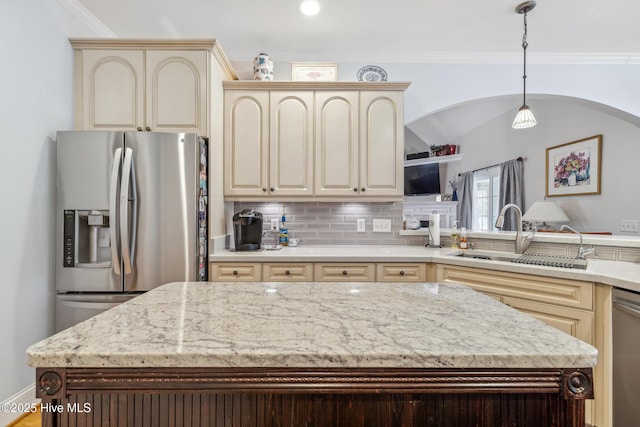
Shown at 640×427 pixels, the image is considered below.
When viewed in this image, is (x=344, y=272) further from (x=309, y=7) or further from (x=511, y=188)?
(x=511, y=188)

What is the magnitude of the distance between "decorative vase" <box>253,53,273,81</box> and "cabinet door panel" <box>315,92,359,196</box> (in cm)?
52

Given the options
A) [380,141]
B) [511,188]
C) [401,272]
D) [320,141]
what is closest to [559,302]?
[401,272]

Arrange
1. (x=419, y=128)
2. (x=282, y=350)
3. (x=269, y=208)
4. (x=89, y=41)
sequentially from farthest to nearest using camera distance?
Answer: 1. (x=419, y=128)
2. (x=269, y=208)
3. (x=89, y=41)
4. (x=282, y=350)

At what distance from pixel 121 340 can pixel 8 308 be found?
1787mm

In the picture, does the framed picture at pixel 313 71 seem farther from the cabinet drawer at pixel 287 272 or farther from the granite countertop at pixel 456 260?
the cabinet drawer at pixel 287 272

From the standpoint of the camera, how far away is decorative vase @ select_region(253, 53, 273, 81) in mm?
2633

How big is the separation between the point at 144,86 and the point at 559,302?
10.4ft

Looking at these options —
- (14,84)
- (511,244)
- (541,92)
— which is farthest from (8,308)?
(541,92)

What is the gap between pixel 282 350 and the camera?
0.62 meters

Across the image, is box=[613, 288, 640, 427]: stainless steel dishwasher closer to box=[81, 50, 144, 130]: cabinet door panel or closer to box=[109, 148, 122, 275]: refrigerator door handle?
box=[109, 148, 122, 275]: refrigerator door handle

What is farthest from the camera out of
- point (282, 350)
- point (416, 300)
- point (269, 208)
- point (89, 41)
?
point (269, 208)

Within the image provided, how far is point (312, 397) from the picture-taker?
0.66 meters

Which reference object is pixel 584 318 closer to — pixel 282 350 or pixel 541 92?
pixel 282 350

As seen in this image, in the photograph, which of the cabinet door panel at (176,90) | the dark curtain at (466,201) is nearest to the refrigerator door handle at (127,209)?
the cabinet door panel at (176,90)
